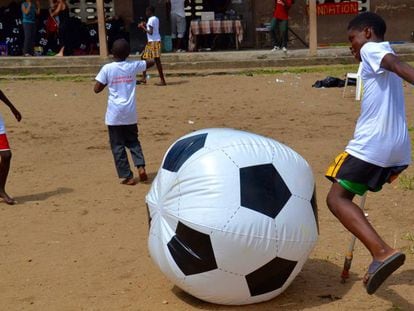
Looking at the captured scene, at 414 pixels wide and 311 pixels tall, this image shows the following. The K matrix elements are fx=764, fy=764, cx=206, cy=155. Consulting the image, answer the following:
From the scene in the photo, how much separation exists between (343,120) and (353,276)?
6.24 meters

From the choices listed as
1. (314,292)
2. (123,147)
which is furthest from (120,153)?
(314,292)

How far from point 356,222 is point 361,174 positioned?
28cm

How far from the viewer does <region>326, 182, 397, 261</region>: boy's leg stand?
14.1ft

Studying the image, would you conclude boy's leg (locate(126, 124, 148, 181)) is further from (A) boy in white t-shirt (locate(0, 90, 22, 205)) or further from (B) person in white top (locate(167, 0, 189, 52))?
(B) person in white top (locate(167, 0, 189, 52))

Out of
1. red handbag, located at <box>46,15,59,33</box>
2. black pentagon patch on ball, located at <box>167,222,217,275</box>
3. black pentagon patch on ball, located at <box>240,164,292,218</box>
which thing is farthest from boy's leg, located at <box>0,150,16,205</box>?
red handbag, located at <box>46,15,59,33</box>

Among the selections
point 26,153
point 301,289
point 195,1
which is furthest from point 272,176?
point 195,1

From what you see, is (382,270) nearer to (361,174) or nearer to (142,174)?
(361,174)

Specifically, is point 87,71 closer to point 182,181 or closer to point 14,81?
point 14,81

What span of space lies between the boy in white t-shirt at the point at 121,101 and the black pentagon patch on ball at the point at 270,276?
12.2 ft

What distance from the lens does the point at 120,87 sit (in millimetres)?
7996

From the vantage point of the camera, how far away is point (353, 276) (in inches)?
201

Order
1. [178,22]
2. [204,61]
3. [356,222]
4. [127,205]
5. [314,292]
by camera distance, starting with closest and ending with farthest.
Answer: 1. [356,222]
2. [314,292]
3. [127,205]
4. [204,61]
5. [178,22]

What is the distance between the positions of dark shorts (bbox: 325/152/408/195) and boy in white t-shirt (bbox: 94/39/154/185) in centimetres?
384

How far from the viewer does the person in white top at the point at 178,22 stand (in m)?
18.9
